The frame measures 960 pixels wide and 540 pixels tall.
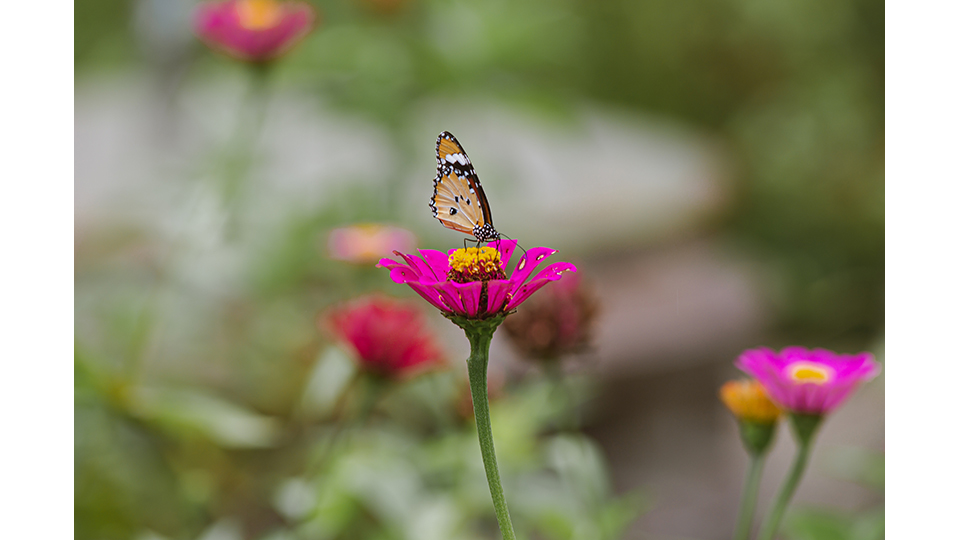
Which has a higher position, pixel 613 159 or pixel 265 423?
pixel 613 159

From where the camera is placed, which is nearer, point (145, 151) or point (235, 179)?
point (235, 179)

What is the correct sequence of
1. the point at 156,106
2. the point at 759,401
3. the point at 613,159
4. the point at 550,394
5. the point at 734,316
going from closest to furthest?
the point at 759,401 < the point at 550,394 < the point at 156,106 < the point at 734,316 < the point at 613,159

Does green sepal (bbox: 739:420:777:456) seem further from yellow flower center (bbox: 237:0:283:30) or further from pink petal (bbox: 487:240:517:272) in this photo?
yellow flower center (bbox: 237:0:283:30)

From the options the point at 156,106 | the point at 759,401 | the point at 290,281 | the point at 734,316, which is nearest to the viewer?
the point at 759,401

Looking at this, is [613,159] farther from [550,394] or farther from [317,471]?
[317,471]
